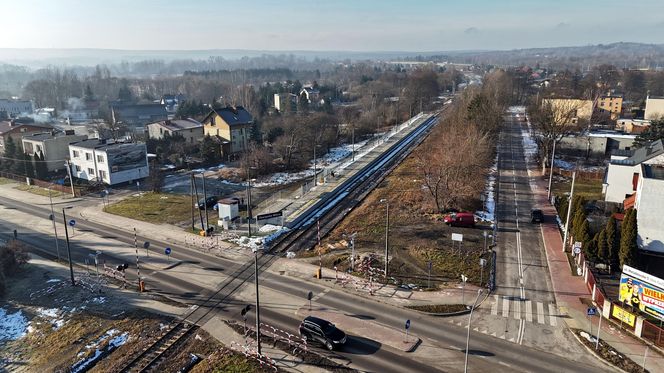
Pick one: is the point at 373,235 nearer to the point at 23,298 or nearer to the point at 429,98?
the point at 23,298

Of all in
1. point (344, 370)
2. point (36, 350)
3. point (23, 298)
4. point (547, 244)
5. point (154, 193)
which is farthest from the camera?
point (154, 193)

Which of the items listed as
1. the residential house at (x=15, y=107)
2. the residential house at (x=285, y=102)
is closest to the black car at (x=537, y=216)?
the residential house at (x=285, y=102)

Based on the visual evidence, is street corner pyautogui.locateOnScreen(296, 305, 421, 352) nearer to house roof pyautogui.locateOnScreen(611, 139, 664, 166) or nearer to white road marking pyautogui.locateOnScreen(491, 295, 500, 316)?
white road marking pyautogui.locateOnScreen(491, 295, 500, 316)

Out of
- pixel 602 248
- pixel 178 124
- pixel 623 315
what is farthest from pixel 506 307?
pixel 178 124

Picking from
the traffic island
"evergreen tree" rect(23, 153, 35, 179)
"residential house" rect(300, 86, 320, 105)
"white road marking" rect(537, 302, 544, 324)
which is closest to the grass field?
"evergreen tree" rect(23, 153, 35, 179)

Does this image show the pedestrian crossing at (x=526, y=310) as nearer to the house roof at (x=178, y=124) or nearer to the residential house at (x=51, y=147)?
the residential house at (x=51, y=147)

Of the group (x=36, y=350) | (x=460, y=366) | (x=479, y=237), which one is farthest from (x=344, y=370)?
(x=479, y=237)

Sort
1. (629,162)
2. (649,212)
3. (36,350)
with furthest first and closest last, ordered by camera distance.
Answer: (629,162) < (649,212) < (36,350)

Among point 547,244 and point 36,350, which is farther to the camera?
point 547,244
